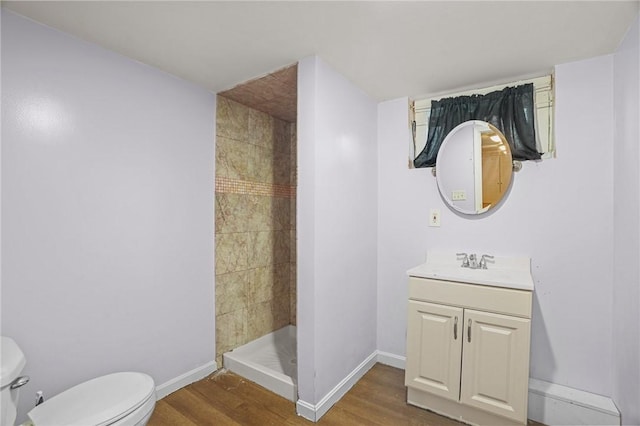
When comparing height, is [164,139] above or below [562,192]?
above

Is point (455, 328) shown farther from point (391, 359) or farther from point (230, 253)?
point (230, 253)

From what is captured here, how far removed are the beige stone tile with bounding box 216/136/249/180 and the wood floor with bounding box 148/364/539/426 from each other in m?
1.60

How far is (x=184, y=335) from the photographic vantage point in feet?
7.35

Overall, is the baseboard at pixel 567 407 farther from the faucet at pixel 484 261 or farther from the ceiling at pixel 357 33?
the ceiling at pixel 357 33

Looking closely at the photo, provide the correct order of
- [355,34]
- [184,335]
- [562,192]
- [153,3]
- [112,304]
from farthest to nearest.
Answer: [184,335] < [562,192] < [112,304] < [355,34] < [153,3]

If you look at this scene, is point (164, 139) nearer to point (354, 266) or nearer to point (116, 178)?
point (116, 178)

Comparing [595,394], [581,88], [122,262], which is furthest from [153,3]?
[595,394]

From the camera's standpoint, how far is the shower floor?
2.15 m

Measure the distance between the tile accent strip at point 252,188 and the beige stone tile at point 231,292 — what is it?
2.31 ft

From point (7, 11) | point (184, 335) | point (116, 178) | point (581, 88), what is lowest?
point (184, 335)

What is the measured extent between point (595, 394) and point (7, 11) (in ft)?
12.4

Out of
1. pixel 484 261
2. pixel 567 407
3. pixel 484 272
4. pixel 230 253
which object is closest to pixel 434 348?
pixel 484 272

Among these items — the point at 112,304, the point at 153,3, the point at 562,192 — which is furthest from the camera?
the point at 562,192

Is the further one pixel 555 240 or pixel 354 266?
pixel 354 266
